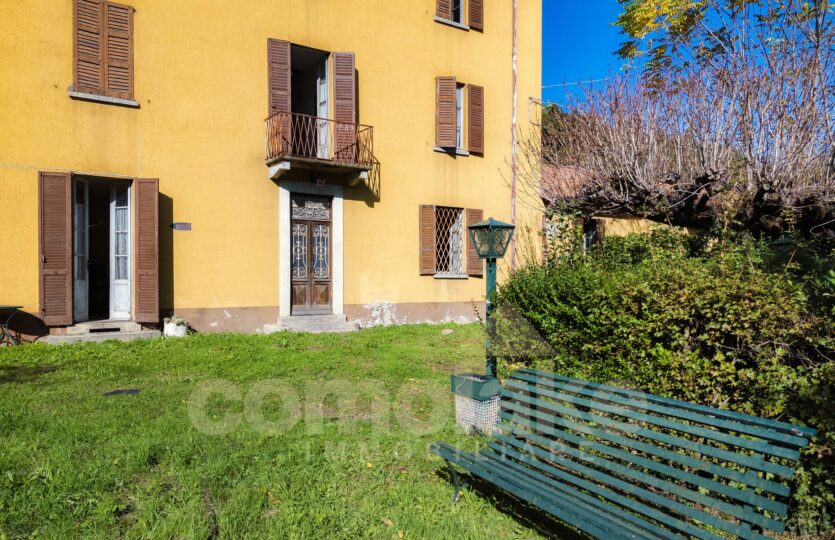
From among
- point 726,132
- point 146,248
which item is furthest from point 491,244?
point 146,248

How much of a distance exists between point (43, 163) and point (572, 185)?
8.69 m

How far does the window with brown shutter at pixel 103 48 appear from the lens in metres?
8.95

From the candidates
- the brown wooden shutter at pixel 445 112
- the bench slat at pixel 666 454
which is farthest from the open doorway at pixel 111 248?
the bench slat at pixel 666 454

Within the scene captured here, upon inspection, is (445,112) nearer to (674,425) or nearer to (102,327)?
(102,327)

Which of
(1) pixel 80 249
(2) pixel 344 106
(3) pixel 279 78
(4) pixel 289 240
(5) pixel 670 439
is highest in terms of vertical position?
(3) pixel 279 78

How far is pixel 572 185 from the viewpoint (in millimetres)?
10188

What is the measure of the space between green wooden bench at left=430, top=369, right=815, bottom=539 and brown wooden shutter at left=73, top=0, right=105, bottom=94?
8.60 metres

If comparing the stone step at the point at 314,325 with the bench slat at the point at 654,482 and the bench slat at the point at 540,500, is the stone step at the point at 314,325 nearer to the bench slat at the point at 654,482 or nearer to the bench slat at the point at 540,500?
the bench slat at the point at 540,500

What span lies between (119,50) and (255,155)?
2683 mm

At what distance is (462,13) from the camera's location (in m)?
13.3

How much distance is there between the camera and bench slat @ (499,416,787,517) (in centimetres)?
235

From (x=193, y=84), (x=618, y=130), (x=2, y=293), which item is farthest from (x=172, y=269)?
(x=618, y=130)

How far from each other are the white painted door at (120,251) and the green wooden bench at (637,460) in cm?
772

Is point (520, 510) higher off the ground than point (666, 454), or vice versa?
point (666, 454)
